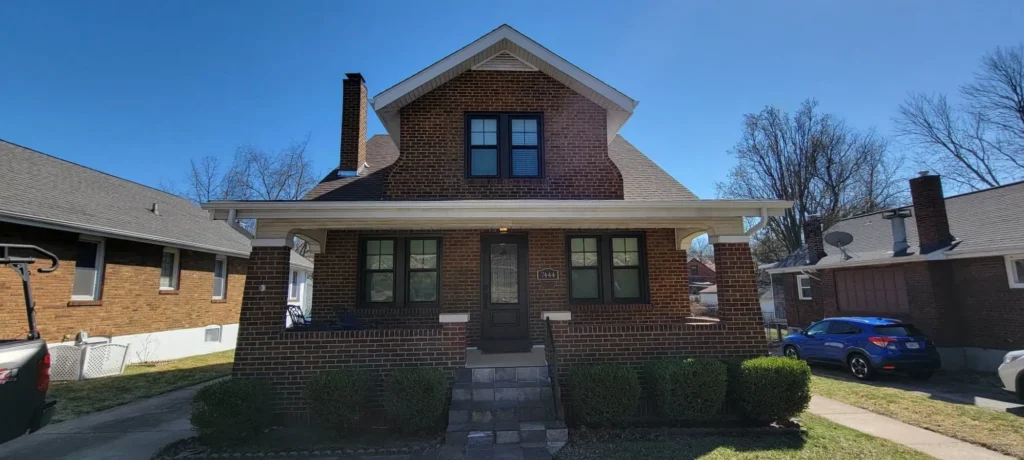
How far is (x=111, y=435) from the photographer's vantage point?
6203mm

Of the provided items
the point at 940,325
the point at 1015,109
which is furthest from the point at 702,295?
the point at 940,325

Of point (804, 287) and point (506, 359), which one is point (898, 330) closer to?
point (804, 287)

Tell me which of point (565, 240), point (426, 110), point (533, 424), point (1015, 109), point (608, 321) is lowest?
point (533, 424)

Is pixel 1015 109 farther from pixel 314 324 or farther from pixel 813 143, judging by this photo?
pixel 314 324

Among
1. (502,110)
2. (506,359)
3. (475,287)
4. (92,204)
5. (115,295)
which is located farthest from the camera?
(92,204)

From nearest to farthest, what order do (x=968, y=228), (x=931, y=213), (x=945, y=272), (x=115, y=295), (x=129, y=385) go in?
(x=129, y=385)
(x=115, y=295)
(x=945, y=272)
(x=968, y=228)
(x=931, y=213)

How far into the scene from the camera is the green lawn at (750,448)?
520 centimetres

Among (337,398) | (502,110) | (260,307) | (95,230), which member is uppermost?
(502,110)

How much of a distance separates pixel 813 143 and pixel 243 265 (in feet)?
107

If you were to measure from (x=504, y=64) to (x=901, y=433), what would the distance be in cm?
866

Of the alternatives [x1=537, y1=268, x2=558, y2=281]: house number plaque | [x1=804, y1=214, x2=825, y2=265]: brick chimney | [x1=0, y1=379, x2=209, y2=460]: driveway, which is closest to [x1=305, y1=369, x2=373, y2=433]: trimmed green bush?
[x1=0, y1=379, x2=209, y2=460]: driveway

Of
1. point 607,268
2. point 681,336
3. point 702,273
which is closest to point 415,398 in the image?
point 681,336

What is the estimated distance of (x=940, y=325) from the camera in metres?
12.1

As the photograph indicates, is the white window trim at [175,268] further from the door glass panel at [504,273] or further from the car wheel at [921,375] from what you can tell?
the car wheel at [921,375]
